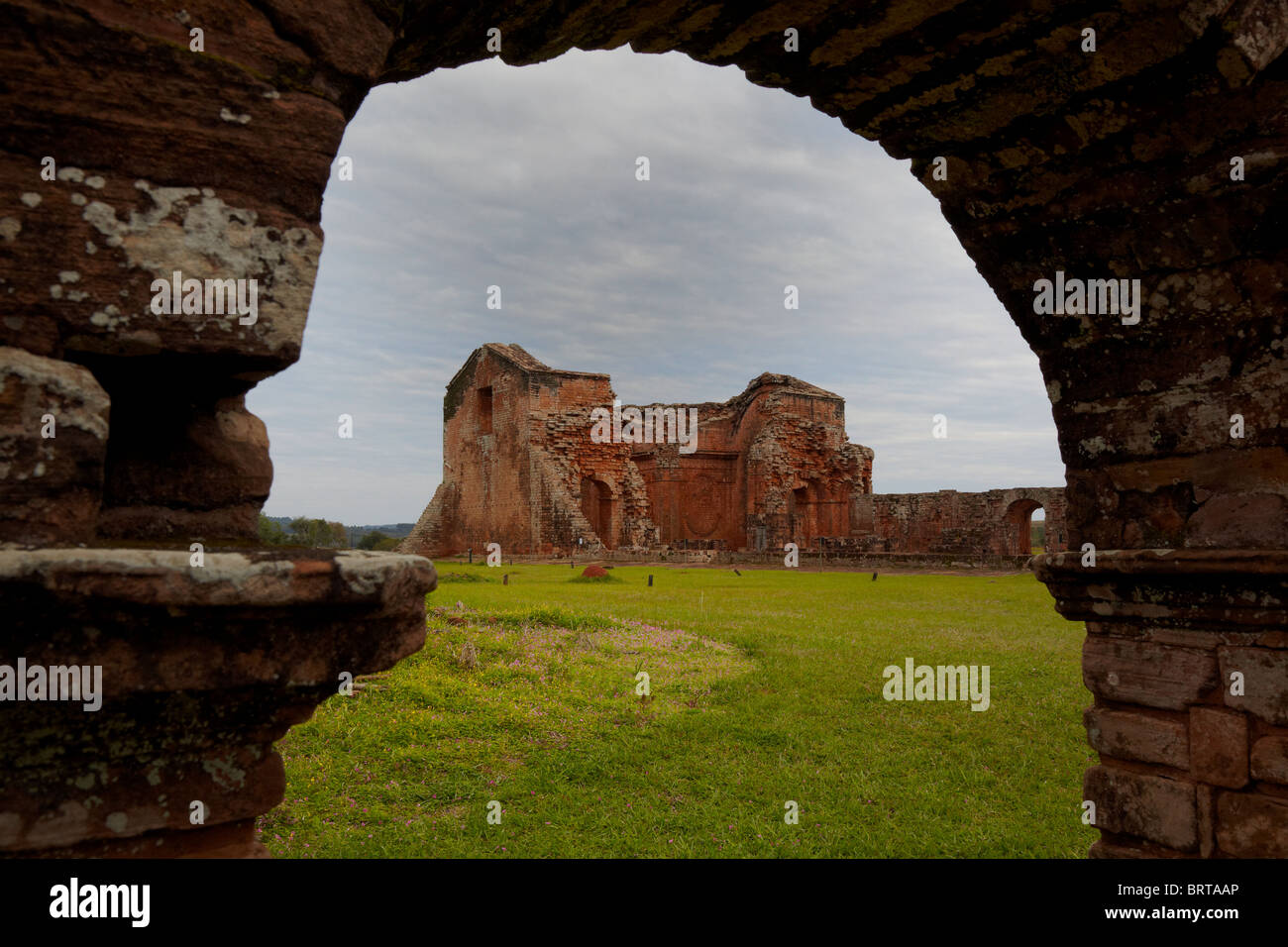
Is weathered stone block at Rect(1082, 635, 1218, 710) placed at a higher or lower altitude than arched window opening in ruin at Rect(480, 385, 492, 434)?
lower

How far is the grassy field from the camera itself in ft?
15.6

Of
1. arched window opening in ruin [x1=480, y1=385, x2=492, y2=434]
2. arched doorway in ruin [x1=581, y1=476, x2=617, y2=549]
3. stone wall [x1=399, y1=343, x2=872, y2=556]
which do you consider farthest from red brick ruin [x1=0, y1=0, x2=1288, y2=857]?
arched window opening in ruin [x1=480, y1=385, x2=492, y2=434]

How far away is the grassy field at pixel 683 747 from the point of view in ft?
15.6

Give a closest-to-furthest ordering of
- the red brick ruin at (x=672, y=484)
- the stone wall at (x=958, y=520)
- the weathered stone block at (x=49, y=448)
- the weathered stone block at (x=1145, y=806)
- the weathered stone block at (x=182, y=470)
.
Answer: the weathered stone block at (x=49, y=448) < the weathered stone block at (x=182, y=470) < the weathered stone block at (x=1145, y=806) < the stone wall at (x=958, y=520) < the red brick ruin at (x=672, y=484)

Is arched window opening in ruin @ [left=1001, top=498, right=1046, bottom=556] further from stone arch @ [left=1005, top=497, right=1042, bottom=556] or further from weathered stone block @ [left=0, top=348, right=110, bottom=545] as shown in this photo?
weathered stone block @ [left=0, top=348, right=110, bottom=545]

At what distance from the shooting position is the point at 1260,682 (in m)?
3.41


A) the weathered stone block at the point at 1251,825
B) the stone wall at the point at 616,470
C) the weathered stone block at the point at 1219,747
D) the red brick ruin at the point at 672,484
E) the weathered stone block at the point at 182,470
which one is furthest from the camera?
the stone wall at the point at 616,470

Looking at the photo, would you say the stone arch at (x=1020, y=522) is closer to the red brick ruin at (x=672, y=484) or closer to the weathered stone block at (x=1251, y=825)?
the red brick ruin at (x=672, y=484)

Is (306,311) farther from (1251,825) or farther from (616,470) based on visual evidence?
(616,470)

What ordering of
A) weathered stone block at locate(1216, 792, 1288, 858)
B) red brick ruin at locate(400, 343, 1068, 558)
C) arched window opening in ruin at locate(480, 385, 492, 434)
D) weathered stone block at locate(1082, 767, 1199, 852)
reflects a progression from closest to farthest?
weathered stone block at locate(1216, 792, 1288, 858) → weathered stone block at locate(1082, 767, 1199, 852) → red brick ruin at locate(400, 343, 1068, 558) → arched window opening in ruin at locate(480, 385, 492, 434)

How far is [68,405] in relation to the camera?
145 centimetres

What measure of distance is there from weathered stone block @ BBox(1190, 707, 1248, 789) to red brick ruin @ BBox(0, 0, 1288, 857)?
14 millimetres

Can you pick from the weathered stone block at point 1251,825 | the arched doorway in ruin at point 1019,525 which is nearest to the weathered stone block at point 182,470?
the weathered stone block at point 1251,825

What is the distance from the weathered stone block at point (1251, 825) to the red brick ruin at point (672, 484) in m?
21.1
